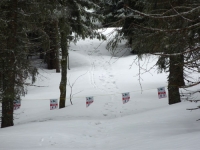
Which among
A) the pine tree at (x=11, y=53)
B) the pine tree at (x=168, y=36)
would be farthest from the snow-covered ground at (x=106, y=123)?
the pine tree at (x=11, y=53)

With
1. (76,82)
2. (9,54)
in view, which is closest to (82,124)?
(9,54)

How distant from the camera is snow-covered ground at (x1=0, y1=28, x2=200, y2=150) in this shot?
6.26 metres

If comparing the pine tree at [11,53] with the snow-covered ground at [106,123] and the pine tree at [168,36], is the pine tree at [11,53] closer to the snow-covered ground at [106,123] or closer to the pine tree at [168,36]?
the snow-covered ground at [106,123]

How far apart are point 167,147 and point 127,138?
6.98ft

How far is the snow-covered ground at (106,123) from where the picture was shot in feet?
20.5

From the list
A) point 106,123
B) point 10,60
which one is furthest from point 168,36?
point 10,60

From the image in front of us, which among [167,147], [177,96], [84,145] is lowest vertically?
[84,145]

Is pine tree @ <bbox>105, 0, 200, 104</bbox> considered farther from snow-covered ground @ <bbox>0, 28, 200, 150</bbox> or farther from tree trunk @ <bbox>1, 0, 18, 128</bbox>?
tree trunk @ <bbox>1, 0, 18, 128</bbox>

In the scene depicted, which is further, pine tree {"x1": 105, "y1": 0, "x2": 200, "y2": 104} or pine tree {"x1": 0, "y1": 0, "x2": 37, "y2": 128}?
pine tree {"x1": 0, "y1": 0, "x2": 37, "y2": 128}

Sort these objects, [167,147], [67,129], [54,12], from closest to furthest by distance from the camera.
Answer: [167,147] → [67,129] → [54,12]

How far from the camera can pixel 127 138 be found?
22.6 ft

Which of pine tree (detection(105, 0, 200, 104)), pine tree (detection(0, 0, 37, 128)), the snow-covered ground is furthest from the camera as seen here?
pine tree (detection(0, 0, 37, 128))

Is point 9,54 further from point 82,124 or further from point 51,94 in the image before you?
point 51,94

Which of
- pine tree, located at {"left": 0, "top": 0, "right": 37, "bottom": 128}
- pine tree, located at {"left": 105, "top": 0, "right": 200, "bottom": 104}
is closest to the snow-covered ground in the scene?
pine tree, located at {"left": 105, "top": 0, "right": 200, "bottom": 104}
